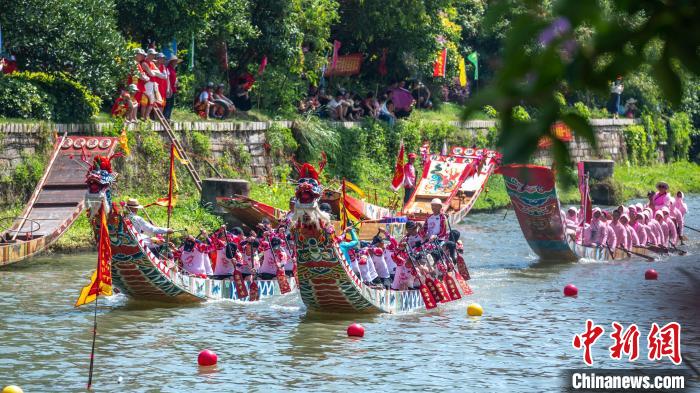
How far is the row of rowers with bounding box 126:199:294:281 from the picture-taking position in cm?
2012

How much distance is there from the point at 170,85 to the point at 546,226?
9.54 m

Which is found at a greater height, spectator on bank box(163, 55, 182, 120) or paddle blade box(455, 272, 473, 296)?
spectator on bank box(163, 55, 182, 120)

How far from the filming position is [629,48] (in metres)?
3.84

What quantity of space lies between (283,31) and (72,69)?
7936mm

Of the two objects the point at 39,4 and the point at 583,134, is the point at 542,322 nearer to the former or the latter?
the point at 39,4

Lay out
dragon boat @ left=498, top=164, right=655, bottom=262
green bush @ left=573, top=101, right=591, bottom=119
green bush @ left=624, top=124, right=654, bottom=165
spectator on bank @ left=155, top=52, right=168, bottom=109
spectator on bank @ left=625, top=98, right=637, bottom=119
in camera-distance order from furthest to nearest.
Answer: spectator on bank @ left=625, top=98, right=637, bottom=119 < green bush @ left=624, top=124, right=654, bottom=165 < spectator on bank @ left=155, top=52, right=168, bottom=109 < dragon boat @ left=498, top=164, right=655, bottom=262 < green bush @ left=573, top=101, right=591, bottom=119

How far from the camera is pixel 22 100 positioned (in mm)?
26125

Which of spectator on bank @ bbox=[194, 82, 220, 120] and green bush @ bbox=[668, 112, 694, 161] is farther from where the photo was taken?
green bush @ bbox=[668, 112, 694, 161]

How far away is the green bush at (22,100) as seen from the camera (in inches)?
1022

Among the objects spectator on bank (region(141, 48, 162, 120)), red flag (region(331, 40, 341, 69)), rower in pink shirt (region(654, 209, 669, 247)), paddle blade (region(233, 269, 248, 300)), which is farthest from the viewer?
red flag (region(331, 40, 341, 69))

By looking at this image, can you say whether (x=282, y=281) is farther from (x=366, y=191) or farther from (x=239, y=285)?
(x=366, y=191)

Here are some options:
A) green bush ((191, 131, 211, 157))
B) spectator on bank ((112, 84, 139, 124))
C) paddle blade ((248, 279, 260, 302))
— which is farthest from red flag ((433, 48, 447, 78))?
paddle blade ((248, 279, 260, 302))

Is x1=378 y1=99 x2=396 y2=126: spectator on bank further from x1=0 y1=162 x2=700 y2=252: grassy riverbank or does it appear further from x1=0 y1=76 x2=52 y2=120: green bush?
x1=0 y1=76 x2=52 y2=120: green bush

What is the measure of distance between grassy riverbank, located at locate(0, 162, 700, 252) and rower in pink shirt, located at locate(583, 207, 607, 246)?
921 millimetres
